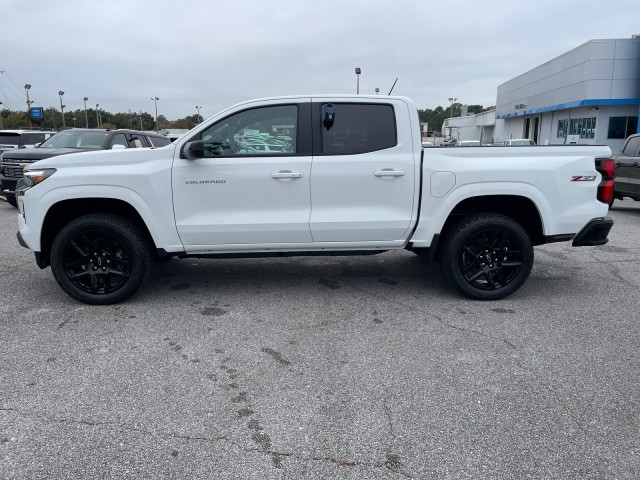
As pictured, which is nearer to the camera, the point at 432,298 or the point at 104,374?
the point at 104,374

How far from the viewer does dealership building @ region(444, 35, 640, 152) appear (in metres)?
28.9

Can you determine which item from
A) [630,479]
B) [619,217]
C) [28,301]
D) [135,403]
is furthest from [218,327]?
[619,217]

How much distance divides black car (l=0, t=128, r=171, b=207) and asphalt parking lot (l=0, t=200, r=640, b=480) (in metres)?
5.71

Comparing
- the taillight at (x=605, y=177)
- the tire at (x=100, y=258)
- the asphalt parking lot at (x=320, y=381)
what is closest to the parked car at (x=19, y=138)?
the asphalt parking lot at (x=320, y=381)

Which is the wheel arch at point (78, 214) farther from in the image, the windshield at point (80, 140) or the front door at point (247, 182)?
the windshield at point (80, 140)

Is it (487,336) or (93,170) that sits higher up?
(93,170)

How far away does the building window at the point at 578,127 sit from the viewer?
31.0m

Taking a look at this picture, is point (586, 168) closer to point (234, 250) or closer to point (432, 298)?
point (432, 298)

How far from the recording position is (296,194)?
473 centimetres

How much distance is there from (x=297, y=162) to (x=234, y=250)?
1.05m

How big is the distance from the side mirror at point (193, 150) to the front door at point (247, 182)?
78 millimetres

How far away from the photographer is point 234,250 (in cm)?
487

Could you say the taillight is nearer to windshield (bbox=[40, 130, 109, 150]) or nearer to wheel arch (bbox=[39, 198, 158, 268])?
wheel arch (bbox=[39, 198, 158, 268])

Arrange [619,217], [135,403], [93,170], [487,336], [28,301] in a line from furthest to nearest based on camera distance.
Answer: [619,217]
[28,301]
[93,170]
[487,336]
[135,403]
